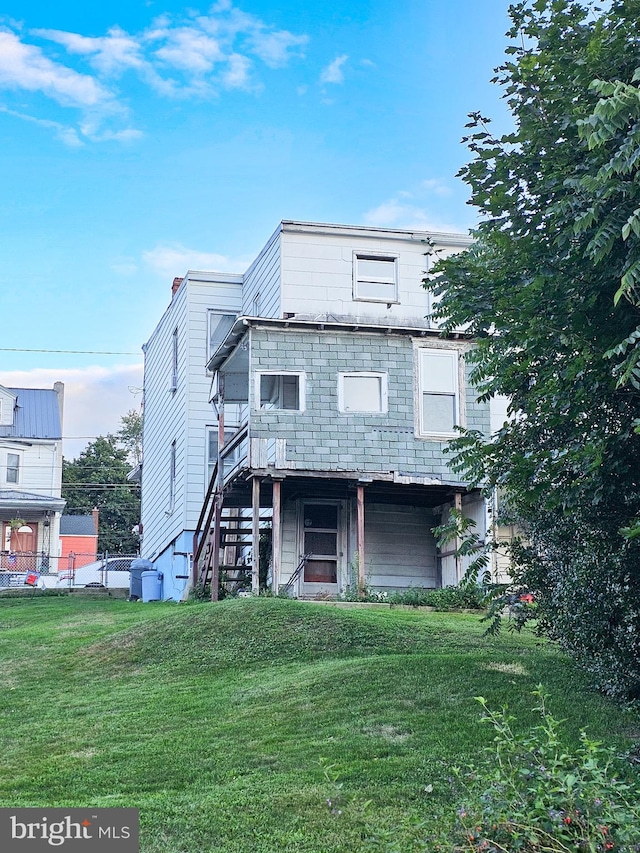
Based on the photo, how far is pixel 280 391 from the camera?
20.2 m

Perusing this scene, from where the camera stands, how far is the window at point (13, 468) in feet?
135

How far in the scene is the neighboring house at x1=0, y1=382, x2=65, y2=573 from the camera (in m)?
40.8

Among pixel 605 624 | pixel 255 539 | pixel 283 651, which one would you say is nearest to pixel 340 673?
pixel 283 651

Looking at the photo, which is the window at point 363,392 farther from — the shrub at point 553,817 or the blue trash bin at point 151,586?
the shrub at point 553,817

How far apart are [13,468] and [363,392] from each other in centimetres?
2497

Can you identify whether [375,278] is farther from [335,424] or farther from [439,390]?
[335,424]

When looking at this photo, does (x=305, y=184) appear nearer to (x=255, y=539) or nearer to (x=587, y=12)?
(x=255, y=539)

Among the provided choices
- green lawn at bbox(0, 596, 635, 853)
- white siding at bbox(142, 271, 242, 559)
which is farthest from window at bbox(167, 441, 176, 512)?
green lawn at bbox(0, 596, 635, 853)

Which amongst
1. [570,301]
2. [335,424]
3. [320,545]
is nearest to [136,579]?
[320,545]

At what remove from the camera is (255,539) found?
18297 mm

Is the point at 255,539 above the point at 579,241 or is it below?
below

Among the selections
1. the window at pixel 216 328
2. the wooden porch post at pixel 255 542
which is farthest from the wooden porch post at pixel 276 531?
the window at pixel 216 328

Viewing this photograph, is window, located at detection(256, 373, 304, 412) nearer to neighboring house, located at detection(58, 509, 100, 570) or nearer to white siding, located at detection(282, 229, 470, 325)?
white siding, located at detection(282, 229, 470, 325)

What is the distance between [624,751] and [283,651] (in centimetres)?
499
